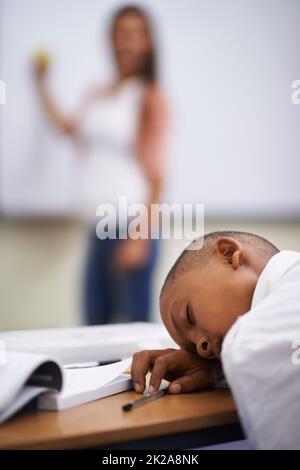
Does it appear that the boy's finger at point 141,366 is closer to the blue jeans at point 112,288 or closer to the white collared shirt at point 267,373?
the white collared shirt at point 267,373

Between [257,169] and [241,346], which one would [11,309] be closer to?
[257,169]

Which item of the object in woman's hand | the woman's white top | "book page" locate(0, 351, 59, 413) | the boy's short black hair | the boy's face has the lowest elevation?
"book page" locate(0, 351, 59, 413)

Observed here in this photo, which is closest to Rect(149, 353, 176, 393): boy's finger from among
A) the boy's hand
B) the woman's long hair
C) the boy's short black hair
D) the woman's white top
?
the boy's hand

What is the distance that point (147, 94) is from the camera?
2.89 meters

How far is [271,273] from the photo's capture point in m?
0.87

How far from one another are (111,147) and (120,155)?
0.18 feet

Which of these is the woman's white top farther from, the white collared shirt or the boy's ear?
the white collared shirt

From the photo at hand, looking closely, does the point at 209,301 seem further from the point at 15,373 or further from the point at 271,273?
the point at 15,373

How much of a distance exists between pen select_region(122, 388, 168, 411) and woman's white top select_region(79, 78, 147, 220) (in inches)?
79.2

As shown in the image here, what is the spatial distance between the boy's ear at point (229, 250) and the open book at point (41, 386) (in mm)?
254

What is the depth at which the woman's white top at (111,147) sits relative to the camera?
110 inches

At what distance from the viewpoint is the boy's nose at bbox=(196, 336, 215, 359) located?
0.89 m

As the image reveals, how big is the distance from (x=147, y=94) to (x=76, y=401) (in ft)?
7.59

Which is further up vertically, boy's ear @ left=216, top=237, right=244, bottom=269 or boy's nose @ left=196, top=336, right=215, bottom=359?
boy's ear @ left=216, top=237, right=244, bottom=269
